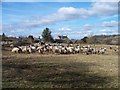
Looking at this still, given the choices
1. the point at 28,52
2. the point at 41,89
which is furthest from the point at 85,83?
the point at 28,52

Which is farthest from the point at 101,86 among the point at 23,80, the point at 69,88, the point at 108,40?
the point at 108,40

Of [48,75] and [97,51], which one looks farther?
[97,51]

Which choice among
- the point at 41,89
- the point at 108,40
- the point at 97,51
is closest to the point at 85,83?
the point at 41,89

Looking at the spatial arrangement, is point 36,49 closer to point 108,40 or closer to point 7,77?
point 7,77

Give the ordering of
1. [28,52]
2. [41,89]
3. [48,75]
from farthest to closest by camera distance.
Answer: [28,52] → [48,75] → [41,89]

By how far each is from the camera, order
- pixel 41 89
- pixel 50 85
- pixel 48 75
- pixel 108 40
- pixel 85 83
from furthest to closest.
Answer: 1. pixel 108 40
2. pixel 48 75
3. pixel 85 83
4. pixel 50 85
5. pixel 41 89

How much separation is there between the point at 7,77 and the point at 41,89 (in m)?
3.03

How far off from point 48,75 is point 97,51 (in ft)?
79.0

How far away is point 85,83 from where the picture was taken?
11.8m

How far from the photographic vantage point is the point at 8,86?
34.9ft

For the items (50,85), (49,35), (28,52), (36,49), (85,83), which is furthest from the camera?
(49,35)

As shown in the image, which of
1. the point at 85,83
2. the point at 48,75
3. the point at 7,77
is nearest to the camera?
the point at 85,83

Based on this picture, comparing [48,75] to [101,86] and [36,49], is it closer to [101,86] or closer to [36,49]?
[101,86]

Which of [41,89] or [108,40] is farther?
[108,40]
